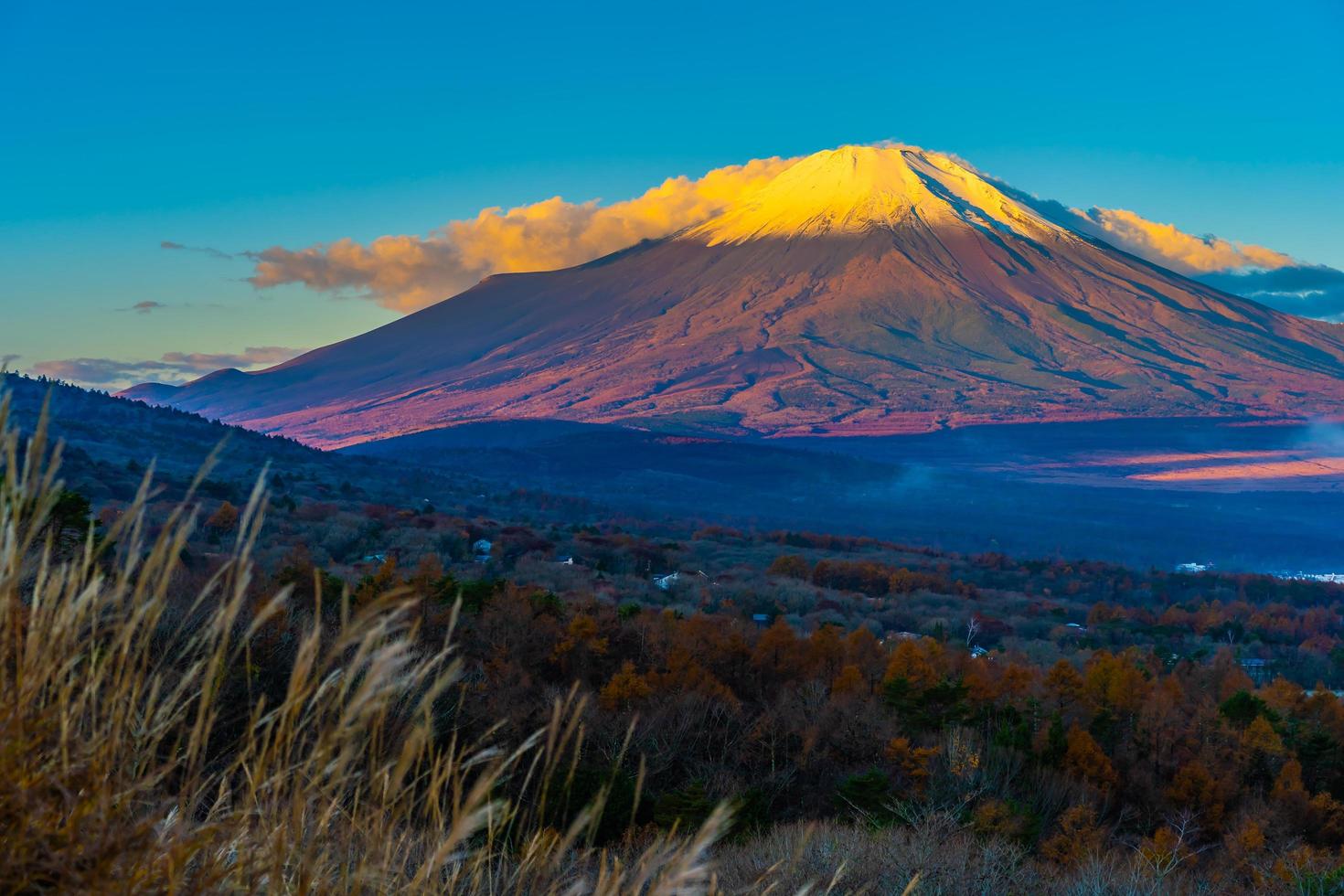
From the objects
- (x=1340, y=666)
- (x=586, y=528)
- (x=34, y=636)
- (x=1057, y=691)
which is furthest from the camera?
(x=586, y=528)

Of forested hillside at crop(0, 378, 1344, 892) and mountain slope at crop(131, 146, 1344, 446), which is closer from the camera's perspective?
forested hillside at crop(0, 378, 1344, 892)

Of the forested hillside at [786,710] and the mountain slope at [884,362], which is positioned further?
the mountain slope at [884,362]

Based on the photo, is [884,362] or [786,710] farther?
[884,362]

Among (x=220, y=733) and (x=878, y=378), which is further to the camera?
(x=878, y=378)

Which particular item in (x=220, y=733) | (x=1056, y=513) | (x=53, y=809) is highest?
(x=53, y=809)

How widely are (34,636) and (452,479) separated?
66.7 metres

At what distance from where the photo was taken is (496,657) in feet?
50.2

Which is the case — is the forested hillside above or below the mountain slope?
below

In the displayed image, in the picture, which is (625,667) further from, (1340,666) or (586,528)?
(586,528)

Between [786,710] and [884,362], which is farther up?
[884,362]

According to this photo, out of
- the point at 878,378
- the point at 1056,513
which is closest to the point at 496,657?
the point at 1056,513

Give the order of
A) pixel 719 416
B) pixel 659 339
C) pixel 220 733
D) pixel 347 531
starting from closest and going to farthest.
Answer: pixel 220 733
pixel 347 531
pixel 719 416
pixel 659 339

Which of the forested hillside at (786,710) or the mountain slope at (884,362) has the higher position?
the mountain slope at (884,362)

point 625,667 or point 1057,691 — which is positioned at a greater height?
point 625,667
